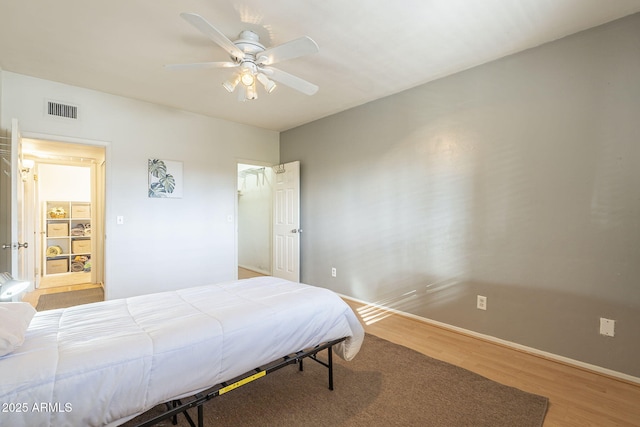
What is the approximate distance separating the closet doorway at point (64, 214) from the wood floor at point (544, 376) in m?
4.95

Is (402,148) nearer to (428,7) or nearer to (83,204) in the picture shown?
(428,7)

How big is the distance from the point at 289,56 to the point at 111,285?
331 cm

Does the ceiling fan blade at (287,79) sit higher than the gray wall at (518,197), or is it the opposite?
the ceiling fan blade at (287,79)

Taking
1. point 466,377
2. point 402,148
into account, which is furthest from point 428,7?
point 466,377

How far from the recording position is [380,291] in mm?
3697

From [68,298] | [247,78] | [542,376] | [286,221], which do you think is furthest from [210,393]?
[68,298]

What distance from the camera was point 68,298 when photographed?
421cm

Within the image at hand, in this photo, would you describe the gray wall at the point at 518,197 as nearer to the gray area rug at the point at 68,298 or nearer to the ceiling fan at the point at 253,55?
the ceiling fan at the point at 253,55

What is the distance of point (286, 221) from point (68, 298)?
3.33 metres

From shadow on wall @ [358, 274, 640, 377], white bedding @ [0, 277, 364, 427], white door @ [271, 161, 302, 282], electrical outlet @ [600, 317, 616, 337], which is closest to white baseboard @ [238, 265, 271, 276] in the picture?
white door @ [271, 161, 302, 282]

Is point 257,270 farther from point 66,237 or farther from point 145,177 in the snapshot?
point 66,237

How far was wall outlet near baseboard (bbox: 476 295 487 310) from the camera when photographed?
2791mm

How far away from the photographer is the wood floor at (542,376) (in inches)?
70.3

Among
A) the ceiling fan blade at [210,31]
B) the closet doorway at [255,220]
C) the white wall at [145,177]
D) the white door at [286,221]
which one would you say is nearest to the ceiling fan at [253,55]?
the ceiling fan blade at [210,31]
